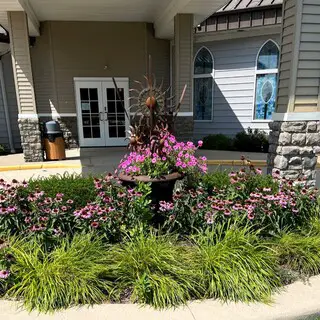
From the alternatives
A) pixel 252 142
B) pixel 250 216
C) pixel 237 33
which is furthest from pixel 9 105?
pixel 250 216

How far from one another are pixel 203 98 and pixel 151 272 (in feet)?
28.2

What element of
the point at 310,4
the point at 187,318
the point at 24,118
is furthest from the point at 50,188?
the point at 24,118

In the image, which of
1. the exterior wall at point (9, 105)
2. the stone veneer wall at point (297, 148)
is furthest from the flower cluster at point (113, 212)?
the exterior wall at point (9, 105)

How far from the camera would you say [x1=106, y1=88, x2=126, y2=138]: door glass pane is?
9.23 m

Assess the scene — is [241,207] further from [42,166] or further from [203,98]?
[203,98]

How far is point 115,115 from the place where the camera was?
9406 mm

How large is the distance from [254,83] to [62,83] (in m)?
6.19

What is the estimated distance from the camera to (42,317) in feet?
6.64

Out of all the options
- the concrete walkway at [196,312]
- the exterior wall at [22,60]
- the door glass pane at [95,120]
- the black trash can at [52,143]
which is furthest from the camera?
the door glass pane at [95,120]

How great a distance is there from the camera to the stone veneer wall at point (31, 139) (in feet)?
23.0

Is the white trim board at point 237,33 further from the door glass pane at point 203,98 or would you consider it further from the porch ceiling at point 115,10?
the porch ceiling at point 115,10

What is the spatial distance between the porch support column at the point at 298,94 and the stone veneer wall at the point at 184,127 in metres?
3.22

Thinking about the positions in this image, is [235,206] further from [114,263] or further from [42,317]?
[42,317]

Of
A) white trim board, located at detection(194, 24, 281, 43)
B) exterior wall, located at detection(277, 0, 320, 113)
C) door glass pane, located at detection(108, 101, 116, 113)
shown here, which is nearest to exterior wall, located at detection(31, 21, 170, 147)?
door glass pane, located at detection(108, 101, 116, 113)
